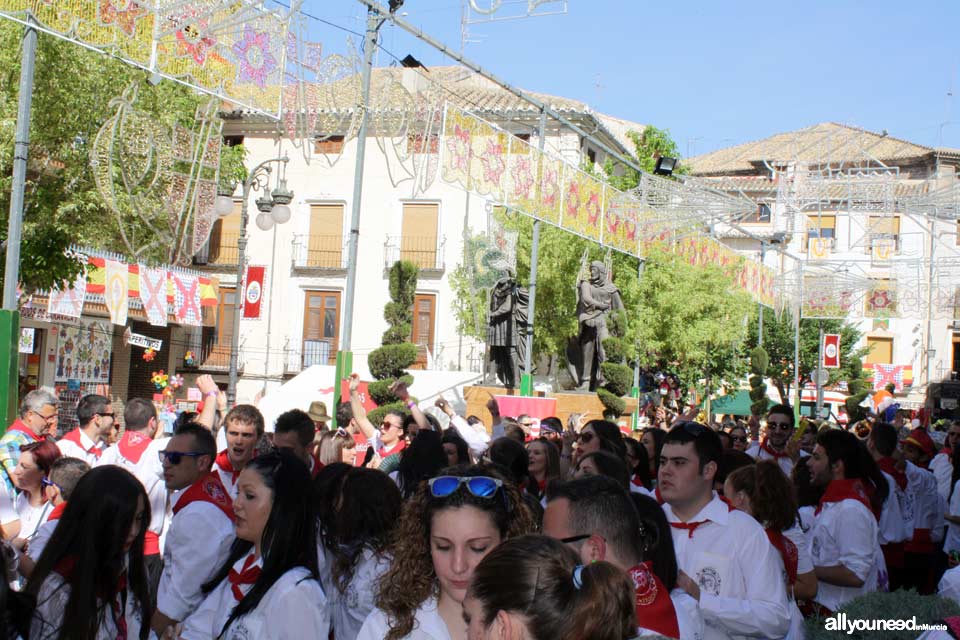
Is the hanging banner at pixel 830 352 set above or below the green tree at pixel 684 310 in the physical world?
below

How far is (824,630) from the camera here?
4.32m

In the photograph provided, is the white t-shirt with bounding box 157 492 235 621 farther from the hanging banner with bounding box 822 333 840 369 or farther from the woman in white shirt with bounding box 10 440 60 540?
the hanging banner with bounding box 822 333 840 369

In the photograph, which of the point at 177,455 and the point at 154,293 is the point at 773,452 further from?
the point at 154,293

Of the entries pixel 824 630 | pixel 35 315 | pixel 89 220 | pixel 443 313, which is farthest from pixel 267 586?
pixel 443 313

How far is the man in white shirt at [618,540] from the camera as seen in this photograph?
3.06 metres

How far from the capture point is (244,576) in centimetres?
365

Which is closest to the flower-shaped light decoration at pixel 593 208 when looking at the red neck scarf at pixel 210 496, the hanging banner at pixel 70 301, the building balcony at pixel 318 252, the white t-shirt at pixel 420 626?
the hanging banner at pixel 70 301

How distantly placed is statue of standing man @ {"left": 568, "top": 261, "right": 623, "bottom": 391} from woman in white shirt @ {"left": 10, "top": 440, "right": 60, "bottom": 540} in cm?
1650

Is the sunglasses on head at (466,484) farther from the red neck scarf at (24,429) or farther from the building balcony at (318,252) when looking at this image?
the building balcony at (318,252)

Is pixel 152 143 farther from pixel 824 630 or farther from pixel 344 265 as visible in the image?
pixel 344 265

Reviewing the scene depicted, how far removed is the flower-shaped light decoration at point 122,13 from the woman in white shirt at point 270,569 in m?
5.68

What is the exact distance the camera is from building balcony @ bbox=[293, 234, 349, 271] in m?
38.0

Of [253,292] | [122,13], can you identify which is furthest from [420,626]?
[253,292]

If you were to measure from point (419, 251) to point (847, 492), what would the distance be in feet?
106
